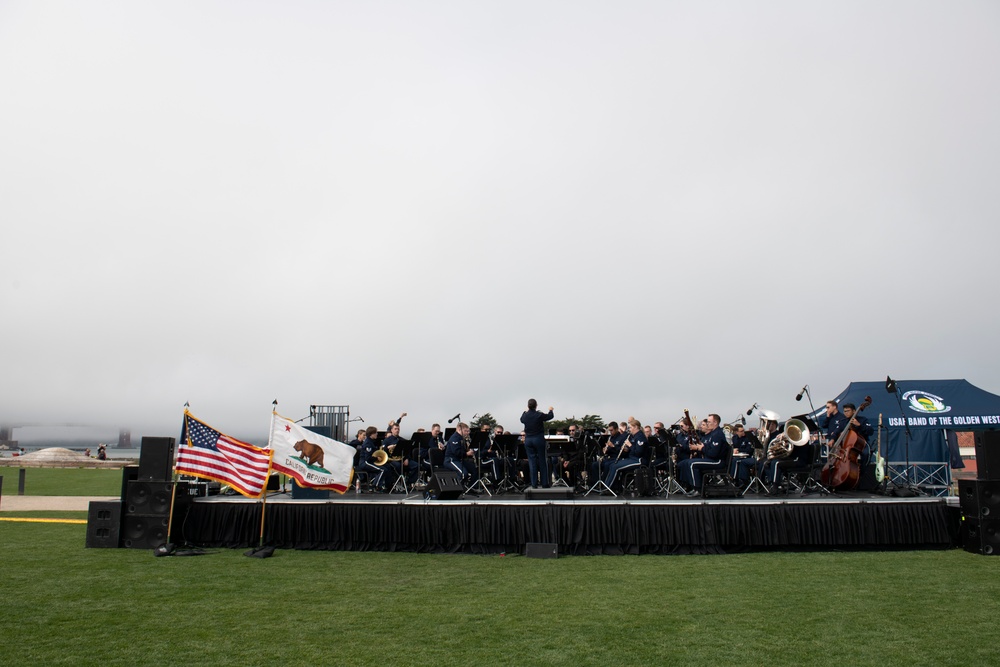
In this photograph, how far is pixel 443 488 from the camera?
12914 mm

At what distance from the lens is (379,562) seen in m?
10.7

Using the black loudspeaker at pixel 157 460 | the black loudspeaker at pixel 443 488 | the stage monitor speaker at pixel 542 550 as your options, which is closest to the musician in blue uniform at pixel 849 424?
the stage monitor speaker at pixel 542 550

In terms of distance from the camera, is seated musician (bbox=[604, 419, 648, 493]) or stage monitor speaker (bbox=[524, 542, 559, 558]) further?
seated musician (bbox=[604, 419, 648, 493])

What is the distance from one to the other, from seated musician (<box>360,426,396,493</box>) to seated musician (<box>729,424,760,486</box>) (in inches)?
309

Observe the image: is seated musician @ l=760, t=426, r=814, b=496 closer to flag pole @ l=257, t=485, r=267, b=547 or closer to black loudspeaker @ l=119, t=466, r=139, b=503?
flag pole @ l=257, t=485, r=267, b=547

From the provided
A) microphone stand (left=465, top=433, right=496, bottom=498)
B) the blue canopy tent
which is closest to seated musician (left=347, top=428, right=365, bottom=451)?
microphone stand (left=465, top=433, right=496, bottom=498)

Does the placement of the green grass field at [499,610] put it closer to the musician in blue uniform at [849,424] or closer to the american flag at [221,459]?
the american flag at [221,459]

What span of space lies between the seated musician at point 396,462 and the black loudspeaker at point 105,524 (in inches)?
241

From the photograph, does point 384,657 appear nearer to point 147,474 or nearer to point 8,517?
point 147,474

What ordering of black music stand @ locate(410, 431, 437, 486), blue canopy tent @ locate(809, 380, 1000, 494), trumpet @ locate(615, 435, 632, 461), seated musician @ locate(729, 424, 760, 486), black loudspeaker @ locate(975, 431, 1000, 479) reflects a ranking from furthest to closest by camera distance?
blue canopy tent @ locate(809, 380, 1000, 494)
black music stand @ locate(410, 431, 437, 486)
seated musician @ locate(729, 424, 760, 486)
trumpet @ locate(615, 435, 632, 461)
black loudspeaker @ locate(975, 431, 1000, 479)

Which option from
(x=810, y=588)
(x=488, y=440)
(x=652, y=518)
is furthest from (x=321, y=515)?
(x=810, y=588)

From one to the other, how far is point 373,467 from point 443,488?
3770 mm

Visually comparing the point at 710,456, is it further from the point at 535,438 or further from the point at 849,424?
the point at 535,438

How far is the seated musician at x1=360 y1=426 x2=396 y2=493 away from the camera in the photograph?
16125 mm
